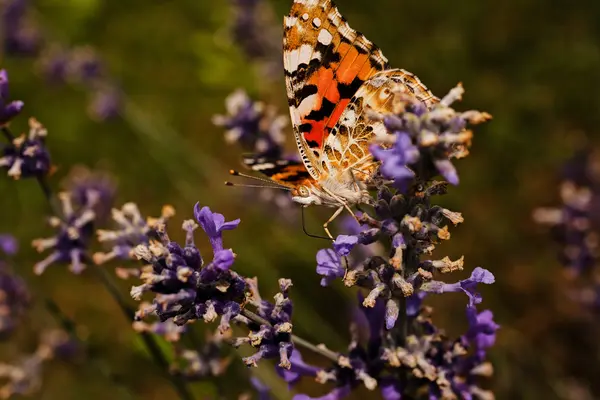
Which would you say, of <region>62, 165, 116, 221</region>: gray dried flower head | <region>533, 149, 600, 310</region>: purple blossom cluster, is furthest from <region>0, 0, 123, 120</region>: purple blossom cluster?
<region>533, 149, 600, 310</region>: purple blossom cluster

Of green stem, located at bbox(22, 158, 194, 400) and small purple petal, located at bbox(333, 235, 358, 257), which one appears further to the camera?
green stem, located at bbox(22, 158, 194, 400)

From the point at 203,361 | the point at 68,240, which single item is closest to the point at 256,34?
the point at 68,240

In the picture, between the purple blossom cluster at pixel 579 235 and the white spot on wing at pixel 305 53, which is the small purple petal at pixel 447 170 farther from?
the purple blossom cluster at pixel 579 235

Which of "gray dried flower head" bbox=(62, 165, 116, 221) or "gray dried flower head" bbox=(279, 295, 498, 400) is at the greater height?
"gray dried flower head" bbox=(279, 295, 498, 400)

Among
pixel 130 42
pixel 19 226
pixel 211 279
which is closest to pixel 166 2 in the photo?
pixel 130 42

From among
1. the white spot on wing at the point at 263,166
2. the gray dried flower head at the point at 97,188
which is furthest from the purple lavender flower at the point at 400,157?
the gray dried flower head at the point at 97,188

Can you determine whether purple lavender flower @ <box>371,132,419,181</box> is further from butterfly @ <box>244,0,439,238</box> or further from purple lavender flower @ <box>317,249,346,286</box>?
butterfly @ <box>244,0,439,238</box>

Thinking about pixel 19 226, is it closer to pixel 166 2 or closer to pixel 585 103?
pixel 166 2
